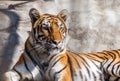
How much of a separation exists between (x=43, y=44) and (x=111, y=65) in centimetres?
84

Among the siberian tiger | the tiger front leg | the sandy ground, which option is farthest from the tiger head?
the sandy ground

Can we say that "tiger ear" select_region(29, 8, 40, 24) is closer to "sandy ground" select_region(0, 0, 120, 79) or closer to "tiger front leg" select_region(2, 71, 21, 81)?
"tiger front leg" select_region(2, 71, 21, 81)

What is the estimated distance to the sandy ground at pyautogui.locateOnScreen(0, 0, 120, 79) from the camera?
475 cm

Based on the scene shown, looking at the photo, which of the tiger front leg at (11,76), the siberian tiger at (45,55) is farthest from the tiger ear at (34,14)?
A: the tiger front leg at (11,76)

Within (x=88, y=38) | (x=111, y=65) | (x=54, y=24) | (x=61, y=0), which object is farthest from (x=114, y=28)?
(x=54, y=24)

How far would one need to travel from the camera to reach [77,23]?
5.21 metres

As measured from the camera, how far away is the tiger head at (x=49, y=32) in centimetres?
363

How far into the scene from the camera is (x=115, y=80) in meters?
4.18

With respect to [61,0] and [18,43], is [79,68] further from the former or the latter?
[61,0]

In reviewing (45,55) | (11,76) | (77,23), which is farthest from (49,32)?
(77,23)

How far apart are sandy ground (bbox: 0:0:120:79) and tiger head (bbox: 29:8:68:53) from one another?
0.85m

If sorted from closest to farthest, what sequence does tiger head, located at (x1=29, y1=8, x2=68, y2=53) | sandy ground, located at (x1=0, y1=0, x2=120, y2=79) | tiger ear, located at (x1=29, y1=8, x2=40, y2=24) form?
tiger head, located at (x1=29, y1=8, x2=68, y2=53), tiger ear, located at (x1=29, y1=8, x2=40, y2=24), sandy ground, located at (x1=0, y1=0, x2=120, y2=79)

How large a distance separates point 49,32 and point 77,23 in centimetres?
154

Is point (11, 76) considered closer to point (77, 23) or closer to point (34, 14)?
point (34, 14)
